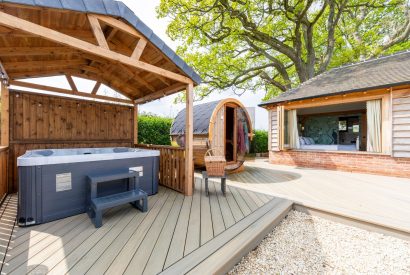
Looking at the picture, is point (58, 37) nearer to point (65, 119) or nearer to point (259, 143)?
point (65, 119)

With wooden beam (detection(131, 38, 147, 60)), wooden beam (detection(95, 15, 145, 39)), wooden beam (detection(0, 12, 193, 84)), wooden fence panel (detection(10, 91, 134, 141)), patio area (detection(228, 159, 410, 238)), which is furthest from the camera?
wooden fence panel (detection(10, 91, 134, 141))

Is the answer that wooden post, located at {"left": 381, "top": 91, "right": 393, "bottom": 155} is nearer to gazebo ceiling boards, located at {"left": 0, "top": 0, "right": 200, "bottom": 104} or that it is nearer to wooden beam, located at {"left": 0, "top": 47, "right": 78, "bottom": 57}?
gazebo ceiling boards, located at {"left": 0, "top": 0, "right": 200, "bottom": 104}

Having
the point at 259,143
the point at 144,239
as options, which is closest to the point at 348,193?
the point at 144,239

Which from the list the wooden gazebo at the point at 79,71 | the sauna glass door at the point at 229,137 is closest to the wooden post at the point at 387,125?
the sauna glass door at the point at 229,137

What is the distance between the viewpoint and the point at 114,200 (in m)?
2.67

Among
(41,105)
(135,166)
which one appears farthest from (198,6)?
(135,166)

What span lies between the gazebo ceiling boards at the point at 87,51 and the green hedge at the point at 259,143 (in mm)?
8470

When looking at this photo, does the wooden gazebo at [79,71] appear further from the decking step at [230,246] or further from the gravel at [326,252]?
the gravel at [326,252]

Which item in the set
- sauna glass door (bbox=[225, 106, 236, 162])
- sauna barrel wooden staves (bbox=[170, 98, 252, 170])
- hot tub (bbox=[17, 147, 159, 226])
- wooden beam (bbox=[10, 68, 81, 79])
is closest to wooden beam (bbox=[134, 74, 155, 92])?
wooden beam (bbox=[10, 68, 81, 79])

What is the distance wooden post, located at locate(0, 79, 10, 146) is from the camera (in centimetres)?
366

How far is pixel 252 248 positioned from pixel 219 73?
35.6 feet

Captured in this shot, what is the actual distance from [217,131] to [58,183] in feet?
13.4

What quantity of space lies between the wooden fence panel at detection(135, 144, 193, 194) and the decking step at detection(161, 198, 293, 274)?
5.48 ft

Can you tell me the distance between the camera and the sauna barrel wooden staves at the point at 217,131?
5.52m
